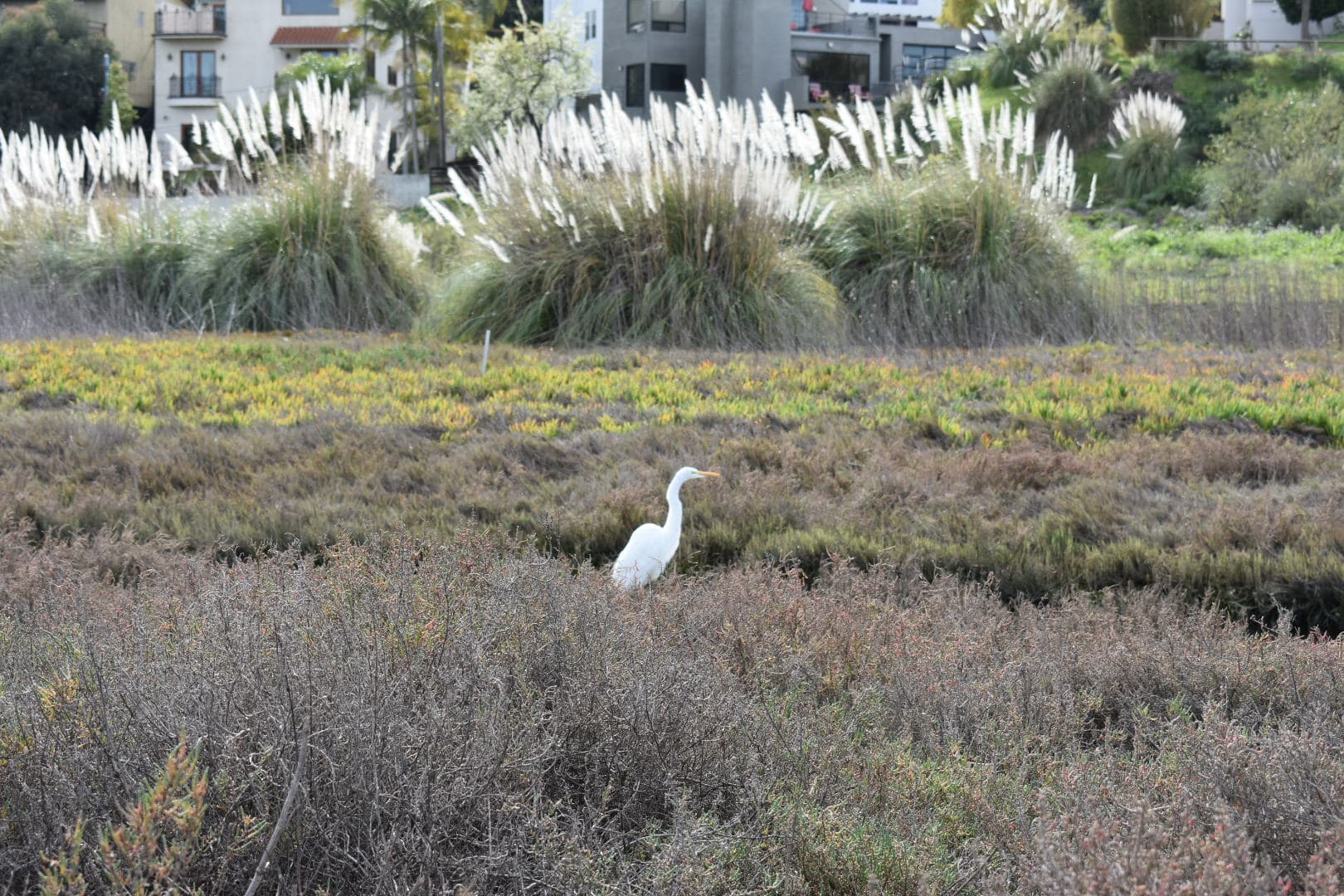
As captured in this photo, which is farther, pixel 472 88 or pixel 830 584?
pixel 472 88

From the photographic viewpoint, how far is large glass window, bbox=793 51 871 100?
4484 cm

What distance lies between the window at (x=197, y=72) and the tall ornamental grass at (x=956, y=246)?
45.0 meters

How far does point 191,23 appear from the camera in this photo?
50.4 metres

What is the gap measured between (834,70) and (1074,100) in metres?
19.0

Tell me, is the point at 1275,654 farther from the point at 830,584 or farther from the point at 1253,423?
the point at 1253,423

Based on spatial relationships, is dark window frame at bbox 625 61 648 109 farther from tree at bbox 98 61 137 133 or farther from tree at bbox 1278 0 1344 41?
tree at bbox 1278 0 1344 41

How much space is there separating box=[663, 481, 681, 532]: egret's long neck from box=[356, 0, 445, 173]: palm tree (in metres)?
30.7

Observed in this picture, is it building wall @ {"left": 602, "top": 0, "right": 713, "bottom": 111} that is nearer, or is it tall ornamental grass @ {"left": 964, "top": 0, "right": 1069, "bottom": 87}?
tall ornamental grass @ {"left": 964, "top": 0, "right": 1069, "bottom": 87}

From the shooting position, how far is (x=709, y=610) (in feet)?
12.6

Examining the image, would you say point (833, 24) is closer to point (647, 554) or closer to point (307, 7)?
point (307, 7)

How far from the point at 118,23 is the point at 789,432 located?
52539mm

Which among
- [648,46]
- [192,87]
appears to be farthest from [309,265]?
[192,87]

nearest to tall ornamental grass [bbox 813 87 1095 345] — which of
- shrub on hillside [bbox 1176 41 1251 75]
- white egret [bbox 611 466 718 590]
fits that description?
white egret [bbox 611 466 718 590]

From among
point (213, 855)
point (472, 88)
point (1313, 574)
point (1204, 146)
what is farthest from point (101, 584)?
point (472, 88)
